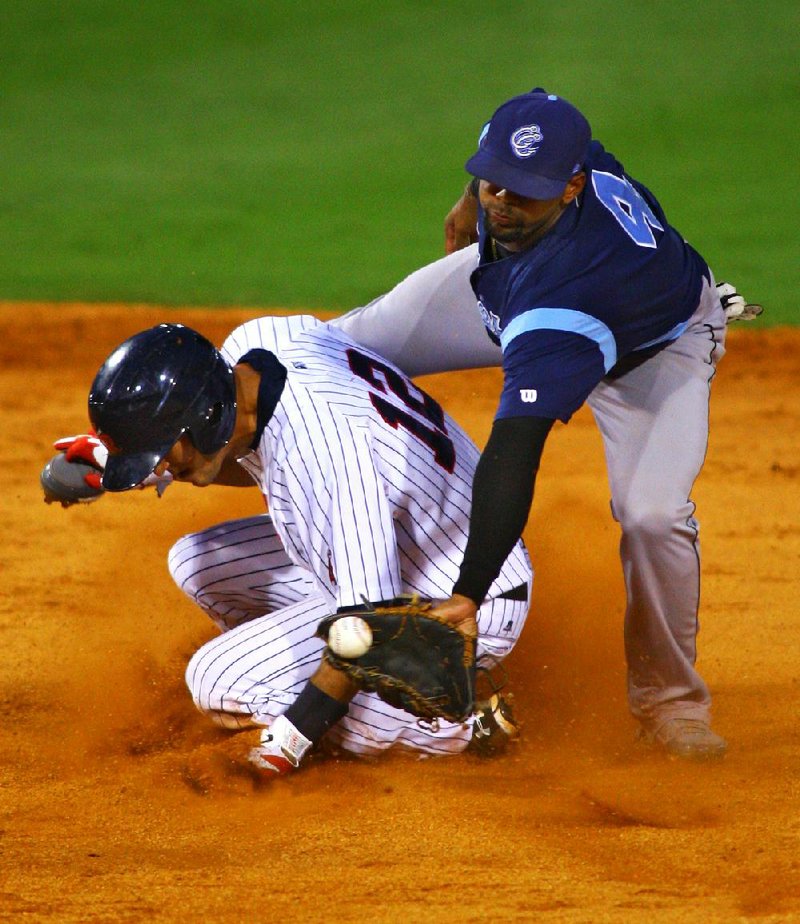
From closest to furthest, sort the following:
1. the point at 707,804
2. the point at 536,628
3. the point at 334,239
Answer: the point at 707,804, the point at 536,628, the point at 334,239

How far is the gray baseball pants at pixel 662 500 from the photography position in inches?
153

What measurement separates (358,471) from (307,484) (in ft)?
0.50

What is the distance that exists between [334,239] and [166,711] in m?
5.98

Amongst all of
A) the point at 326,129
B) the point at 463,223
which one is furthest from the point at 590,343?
the point at 326,129

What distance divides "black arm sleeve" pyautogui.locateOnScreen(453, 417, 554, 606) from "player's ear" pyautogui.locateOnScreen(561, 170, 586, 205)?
2.46 feet

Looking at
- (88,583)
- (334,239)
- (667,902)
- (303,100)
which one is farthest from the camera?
(303,100)

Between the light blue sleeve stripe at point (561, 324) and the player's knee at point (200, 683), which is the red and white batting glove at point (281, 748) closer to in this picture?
the player's knee at point (200, 683)

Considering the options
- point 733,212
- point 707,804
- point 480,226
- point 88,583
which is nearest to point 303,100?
point 733,212

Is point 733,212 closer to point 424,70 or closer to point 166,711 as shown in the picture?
point 424,70

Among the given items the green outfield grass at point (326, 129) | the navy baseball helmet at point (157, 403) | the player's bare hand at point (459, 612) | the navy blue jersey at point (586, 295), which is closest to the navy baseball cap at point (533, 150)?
the navy blue jersey at point (586, 295)

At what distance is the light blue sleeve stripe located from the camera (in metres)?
3.42

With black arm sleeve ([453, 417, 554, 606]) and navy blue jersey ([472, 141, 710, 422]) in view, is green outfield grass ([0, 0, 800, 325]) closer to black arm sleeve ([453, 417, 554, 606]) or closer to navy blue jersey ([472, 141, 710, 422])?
navy blue jersey ([472, 141, 710, 422])

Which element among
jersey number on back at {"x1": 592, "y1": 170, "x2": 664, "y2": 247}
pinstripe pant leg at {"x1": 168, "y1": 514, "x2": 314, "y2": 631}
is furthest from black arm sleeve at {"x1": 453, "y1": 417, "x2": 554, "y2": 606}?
pinstripe pant leg at {"x1": 168, "y1": 514, "x2": 314, "y2": 631}

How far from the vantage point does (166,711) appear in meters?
4.27
